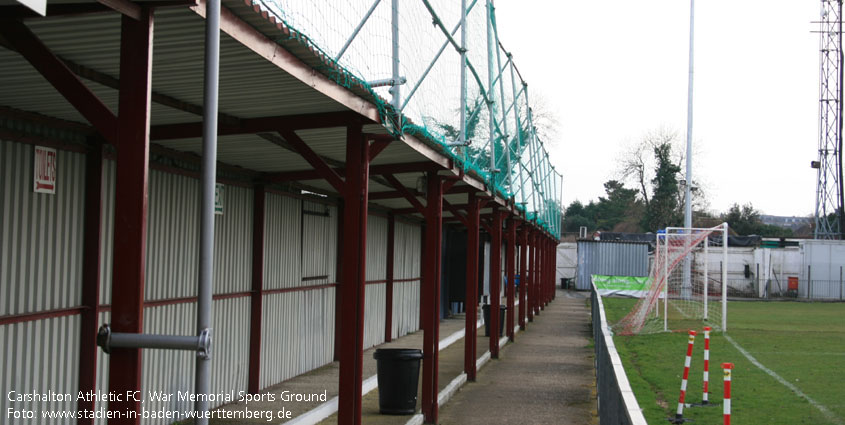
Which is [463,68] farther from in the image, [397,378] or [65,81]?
[65,81]

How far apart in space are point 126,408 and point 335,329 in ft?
42.2

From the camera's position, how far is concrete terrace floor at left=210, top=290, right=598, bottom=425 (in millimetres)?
11445

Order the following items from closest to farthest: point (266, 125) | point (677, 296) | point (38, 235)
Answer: point (38, 235) → point (266, 125) → point (677, 296)

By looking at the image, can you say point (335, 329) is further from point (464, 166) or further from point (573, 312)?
point (573, 312)

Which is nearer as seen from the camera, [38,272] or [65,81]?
[65,81]

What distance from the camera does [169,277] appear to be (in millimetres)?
9820

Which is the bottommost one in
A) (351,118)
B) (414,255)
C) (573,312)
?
(573,312)

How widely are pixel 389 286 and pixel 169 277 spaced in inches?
435

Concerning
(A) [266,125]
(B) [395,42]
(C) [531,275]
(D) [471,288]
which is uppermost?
(B) [395,42]

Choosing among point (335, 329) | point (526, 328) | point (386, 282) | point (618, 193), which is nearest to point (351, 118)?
point (335, 329)

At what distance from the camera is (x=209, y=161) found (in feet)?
11.0

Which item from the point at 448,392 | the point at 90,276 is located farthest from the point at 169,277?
the point at 448,392

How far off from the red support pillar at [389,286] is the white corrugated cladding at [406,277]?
308 millimetres

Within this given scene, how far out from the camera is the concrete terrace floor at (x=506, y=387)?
11445 millimetres
